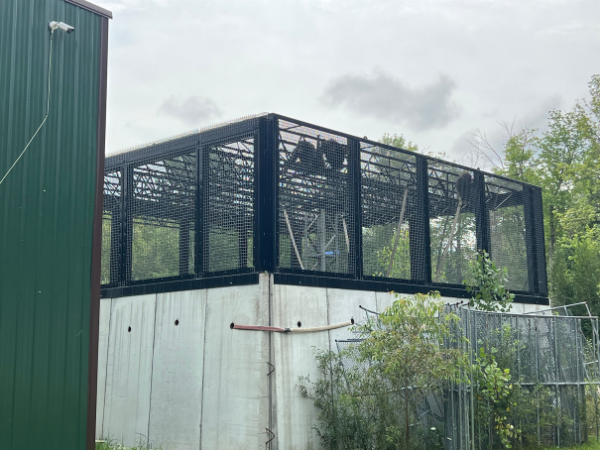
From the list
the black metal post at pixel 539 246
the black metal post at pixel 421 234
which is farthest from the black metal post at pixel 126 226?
the black metal post at pixel 539 246

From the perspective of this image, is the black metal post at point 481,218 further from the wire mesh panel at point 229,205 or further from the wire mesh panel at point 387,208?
the wire mesh panel at point 229,205

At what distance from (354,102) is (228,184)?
1376 inches

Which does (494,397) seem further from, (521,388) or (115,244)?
(115,244)

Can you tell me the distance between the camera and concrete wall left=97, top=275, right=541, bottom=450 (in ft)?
34.3

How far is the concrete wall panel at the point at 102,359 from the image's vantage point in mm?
12828

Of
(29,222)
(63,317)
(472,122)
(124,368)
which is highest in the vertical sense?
(472,122)

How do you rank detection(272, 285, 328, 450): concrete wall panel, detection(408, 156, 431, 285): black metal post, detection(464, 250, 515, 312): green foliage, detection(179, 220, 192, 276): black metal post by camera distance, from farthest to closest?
1. detection(408, 156, 431, 285): black metal post
2. detection(464, 250, 515, 312): green foliage
3. detection(179, 220, 192, 276): black metal post
4. detection(272, 285, 328, 450): concrete wall panel

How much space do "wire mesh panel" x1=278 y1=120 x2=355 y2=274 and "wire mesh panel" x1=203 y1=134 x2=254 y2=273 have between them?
55 cm

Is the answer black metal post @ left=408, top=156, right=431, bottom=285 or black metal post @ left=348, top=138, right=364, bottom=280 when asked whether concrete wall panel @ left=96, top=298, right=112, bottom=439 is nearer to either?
black metal post @ left=348, top=138, right=364, bottom=280

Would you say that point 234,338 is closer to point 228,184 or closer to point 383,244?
point 228,184

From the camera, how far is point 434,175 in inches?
571

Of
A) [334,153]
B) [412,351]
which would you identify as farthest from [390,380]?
[334,153]

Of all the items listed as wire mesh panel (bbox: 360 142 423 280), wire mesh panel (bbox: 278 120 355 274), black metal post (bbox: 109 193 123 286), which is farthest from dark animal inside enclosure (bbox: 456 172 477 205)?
black metal post (bbox: 109 193 123 286)

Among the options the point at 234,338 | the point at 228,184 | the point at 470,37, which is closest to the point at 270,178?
the point at 228,184
